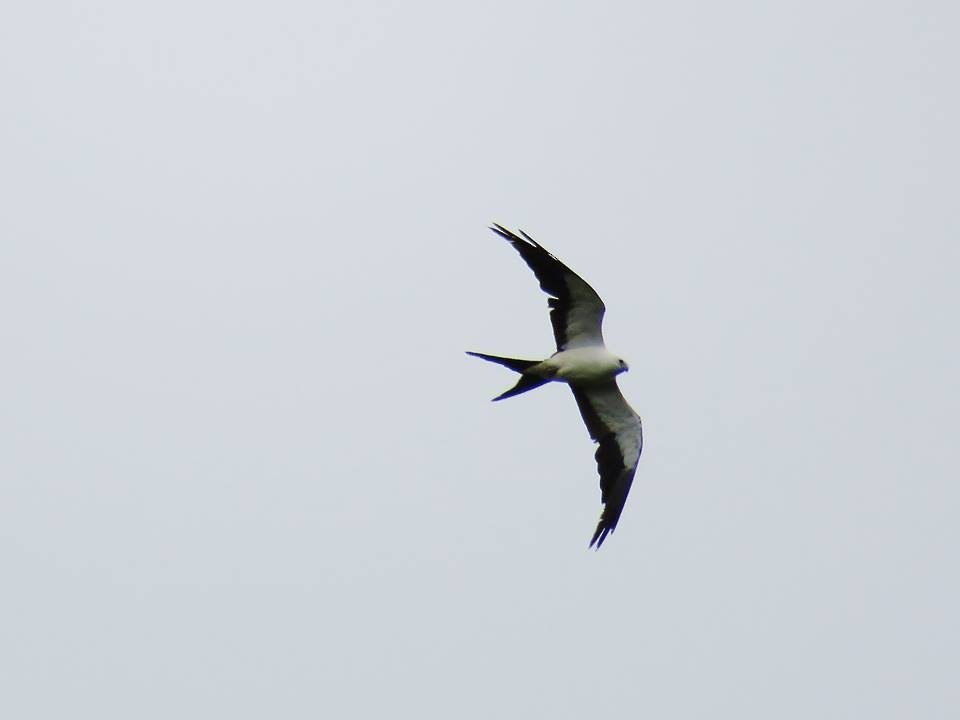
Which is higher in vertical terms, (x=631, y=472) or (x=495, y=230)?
(x=495, y=230)

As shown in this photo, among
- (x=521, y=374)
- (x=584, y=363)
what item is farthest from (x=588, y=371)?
(x=521, y=374)

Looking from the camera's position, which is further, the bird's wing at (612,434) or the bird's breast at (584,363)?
the bird's wing at (612,434)


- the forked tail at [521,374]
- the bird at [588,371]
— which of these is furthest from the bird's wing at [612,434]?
the forked tail at [521,374]

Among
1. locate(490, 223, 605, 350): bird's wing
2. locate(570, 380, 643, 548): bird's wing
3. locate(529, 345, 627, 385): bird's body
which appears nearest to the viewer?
locate(490, 223, 605, 350): bird's wing

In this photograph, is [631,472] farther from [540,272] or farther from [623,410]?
[540,272]

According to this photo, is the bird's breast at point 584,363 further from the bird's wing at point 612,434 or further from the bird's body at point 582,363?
→ the bird's wing at point 612,434

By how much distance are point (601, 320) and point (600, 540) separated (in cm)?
275

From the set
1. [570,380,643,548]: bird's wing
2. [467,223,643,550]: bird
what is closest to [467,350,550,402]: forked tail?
[467,223,643,550]: bird

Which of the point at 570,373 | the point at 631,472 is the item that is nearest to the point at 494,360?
the point at 570,373

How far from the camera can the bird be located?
1712 cm

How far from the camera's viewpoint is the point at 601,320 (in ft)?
58.1

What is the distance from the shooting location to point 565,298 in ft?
57.2

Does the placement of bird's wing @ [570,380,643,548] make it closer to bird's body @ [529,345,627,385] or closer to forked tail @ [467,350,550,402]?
bird's body @ [529,345,627,385]

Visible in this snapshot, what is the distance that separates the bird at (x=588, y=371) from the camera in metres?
17.1
